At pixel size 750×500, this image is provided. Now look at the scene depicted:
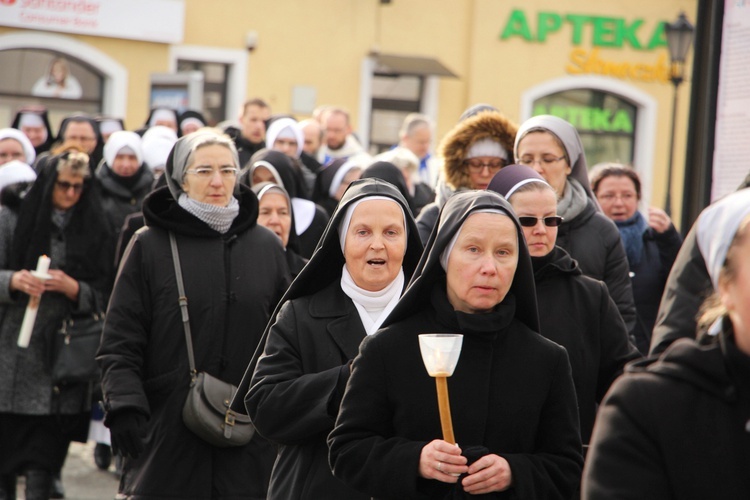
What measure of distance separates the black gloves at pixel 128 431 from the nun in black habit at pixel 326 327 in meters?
1.35

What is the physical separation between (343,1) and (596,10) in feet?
16.1

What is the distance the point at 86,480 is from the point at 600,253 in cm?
482

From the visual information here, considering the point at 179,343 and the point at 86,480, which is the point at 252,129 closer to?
the point at 86,480

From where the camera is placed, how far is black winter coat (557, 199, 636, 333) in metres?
5.81

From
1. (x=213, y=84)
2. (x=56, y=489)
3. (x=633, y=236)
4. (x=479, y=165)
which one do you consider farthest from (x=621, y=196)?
(x=213, y=84)

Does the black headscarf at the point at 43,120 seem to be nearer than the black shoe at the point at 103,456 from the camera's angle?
No

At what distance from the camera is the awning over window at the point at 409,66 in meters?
22.0

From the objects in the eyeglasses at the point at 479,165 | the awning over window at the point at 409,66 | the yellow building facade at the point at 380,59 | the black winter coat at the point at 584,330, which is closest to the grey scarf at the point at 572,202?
the eyeglasses at the point at 479,165

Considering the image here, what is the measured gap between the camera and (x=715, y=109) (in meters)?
7.16

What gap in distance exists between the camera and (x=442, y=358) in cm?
335

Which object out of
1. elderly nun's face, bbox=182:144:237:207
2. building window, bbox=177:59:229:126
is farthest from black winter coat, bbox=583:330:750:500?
building window, bbox=177:59:229:126

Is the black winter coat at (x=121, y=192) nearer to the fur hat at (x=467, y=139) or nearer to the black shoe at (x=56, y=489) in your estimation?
the black shoe at (x=56, y=489)

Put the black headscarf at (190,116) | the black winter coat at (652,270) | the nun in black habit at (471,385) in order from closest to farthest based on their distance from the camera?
1. the nun in black habit at (471,385)
2. the black winter coat at (652,270)
3. the black headscarf at (190,116)

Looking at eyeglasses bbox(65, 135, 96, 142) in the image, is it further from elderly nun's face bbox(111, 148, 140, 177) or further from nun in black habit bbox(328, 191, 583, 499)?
nun in black habit bbox(328, 191, 583, 499)
